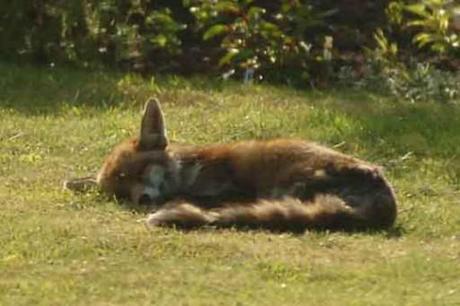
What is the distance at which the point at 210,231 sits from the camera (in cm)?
755

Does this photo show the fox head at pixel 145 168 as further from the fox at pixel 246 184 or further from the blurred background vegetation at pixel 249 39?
the blurred background vegetation at pixel 249 39

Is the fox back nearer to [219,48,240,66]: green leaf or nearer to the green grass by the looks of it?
the green grass

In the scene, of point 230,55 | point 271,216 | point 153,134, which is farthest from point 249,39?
point 271,216

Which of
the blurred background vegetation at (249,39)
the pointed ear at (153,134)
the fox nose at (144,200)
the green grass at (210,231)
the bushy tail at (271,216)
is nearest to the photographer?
the green grass at (210,231)

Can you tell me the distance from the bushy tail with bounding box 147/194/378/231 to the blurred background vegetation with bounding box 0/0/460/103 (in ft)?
14.0

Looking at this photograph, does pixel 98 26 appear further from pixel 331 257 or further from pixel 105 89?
pixel 331 257

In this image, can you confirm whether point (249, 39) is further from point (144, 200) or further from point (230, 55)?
point (144, 200)

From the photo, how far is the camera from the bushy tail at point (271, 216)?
758 centimetres

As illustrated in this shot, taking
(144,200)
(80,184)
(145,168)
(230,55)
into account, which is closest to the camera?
(144,200)

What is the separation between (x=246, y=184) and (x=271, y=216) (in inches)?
21.2

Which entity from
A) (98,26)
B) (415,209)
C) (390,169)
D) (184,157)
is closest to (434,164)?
(390,169)

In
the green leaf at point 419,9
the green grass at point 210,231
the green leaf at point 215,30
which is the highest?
the green leaf at point 419,9

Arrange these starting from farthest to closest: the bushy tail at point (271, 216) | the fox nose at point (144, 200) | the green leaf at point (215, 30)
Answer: the green leaf at point (215, 30)
the fox nose at point (144, 200)
the bushy tail at point (271, 216)

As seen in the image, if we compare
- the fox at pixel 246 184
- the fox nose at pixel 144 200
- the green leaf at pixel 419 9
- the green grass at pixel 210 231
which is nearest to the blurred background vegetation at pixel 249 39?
the green leaf at pixel 419 9
